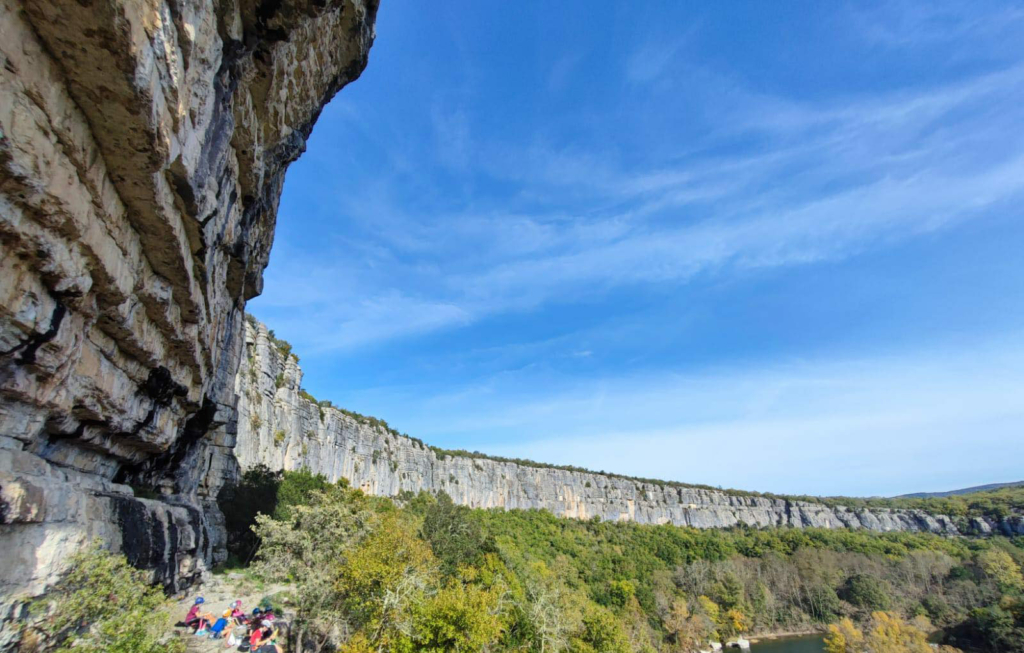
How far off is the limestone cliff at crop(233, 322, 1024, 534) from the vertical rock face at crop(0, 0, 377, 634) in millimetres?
26695

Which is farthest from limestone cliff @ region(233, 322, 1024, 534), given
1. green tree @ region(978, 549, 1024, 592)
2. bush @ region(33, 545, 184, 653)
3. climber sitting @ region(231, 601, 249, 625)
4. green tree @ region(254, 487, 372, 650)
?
green tree @ region(978, 549, 1024, 592)

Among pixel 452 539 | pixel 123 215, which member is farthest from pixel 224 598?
pixel 452 539

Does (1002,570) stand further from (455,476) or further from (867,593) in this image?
(455,476)

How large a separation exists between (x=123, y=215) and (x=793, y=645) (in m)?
83.8

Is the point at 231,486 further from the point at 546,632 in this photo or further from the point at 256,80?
the point at 256,80

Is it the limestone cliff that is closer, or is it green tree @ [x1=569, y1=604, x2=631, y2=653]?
green tree @ [x1=569, y1=604, x2=631, y2=653]

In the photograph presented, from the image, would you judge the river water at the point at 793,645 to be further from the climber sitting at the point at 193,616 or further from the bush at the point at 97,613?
the bush at the point at 97,613

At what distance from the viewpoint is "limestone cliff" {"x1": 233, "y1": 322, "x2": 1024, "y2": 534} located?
4100 cm

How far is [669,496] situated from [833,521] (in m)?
59.2

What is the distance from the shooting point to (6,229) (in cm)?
552

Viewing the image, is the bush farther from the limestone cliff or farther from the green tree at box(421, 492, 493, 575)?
the limestone cliff

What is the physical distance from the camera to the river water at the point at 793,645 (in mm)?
58219

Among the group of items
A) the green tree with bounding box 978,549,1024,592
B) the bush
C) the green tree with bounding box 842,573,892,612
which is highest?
the bush

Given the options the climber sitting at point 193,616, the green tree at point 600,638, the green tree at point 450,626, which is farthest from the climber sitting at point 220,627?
the green tree at point 600,638
